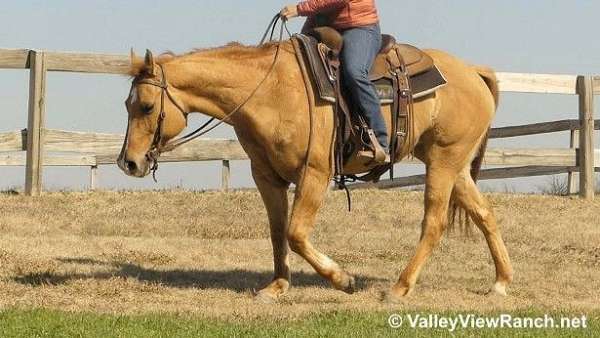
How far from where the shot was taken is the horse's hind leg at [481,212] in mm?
10742

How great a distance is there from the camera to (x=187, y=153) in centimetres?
1634

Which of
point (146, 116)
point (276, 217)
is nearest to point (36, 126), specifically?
point (276, 217)

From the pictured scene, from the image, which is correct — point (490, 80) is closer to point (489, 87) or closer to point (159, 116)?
point (489, 87)

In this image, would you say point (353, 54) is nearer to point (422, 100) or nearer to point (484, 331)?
point (422, 100)

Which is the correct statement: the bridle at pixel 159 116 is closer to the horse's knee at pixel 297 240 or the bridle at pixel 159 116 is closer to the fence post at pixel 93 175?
the horse's knee at pixel 297 240

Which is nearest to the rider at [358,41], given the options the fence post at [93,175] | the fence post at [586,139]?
the fence post at [586,139]

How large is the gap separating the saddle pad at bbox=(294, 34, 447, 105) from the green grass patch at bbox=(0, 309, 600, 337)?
2.25 m

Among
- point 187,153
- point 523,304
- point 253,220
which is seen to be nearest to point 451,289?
point 523,304

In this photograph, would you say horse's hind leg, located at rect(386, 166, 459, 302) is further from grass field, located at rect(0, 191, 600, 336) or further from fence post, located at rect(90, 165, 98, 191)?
fence post, located at rect(90, 165, 98, 191)

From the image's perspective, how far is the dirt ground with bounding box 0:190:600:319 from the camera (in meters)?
9.38

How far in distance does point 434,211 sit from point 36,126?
24.4ft

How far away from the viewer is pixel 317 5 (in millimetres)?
9547

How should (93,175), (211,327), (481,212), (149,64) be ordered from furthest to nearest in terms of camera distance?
(93,175), (481,212), (149,64), (211,327)

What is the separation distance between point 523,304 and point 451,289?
104 centimetres
